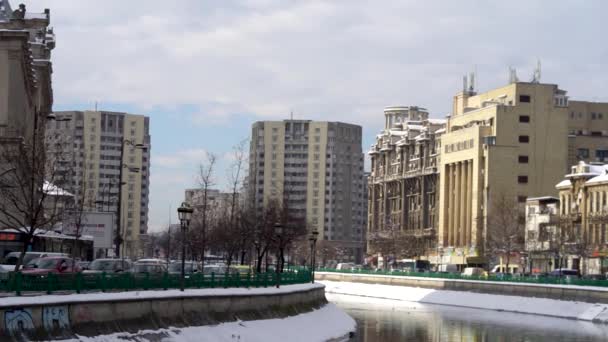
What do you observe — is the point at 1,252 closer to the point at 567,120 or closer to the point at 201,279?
the point at 201,279

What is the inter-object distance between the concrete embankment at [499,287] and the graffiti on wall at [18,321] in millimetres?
63692

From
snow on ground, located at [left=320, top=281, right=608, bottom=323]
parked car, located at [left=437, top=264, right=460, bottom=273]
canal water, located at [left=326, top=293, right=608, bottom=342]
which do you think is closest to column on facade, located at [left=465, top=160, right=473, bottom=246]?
parked car, located at [left=437, top=264, right=460, bottom=273]

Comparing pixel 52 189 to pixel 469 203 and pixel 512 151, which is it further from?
pixel 469 203

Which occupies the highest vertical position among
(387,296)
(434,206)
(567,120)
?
(567,120)

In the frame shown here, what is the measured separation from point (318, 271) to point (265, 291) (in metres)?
108

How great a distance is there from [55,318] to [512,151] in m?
137

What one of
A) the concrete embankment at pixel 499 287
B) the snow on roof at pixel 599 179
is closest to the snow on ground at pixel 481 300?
the concrete embankment at pixel 499 287

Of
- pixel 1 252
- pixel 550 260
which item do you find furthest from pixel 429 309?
pixel 1 252

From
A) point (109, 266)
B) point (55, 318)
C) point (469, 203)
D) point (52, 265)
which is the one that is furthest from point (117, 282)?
point (469, 203)

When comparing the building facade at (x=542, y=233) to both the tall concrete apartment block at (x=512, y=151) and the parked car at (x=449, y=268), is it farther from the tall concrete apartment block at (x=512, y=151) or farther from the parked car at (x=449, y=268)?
the parked car at (x=449, y=268)

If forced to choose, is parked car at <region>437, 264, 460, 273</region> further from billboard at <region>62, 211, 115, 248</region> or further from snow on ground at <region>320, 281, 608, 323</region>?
billboard at <region>62, 211, 115, 248</region>

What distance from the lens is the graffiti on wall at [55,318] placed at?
Result: 35781mm

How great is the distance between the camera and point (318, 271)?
165 meters

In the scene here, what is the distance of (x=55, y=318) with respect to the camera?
119 ft
